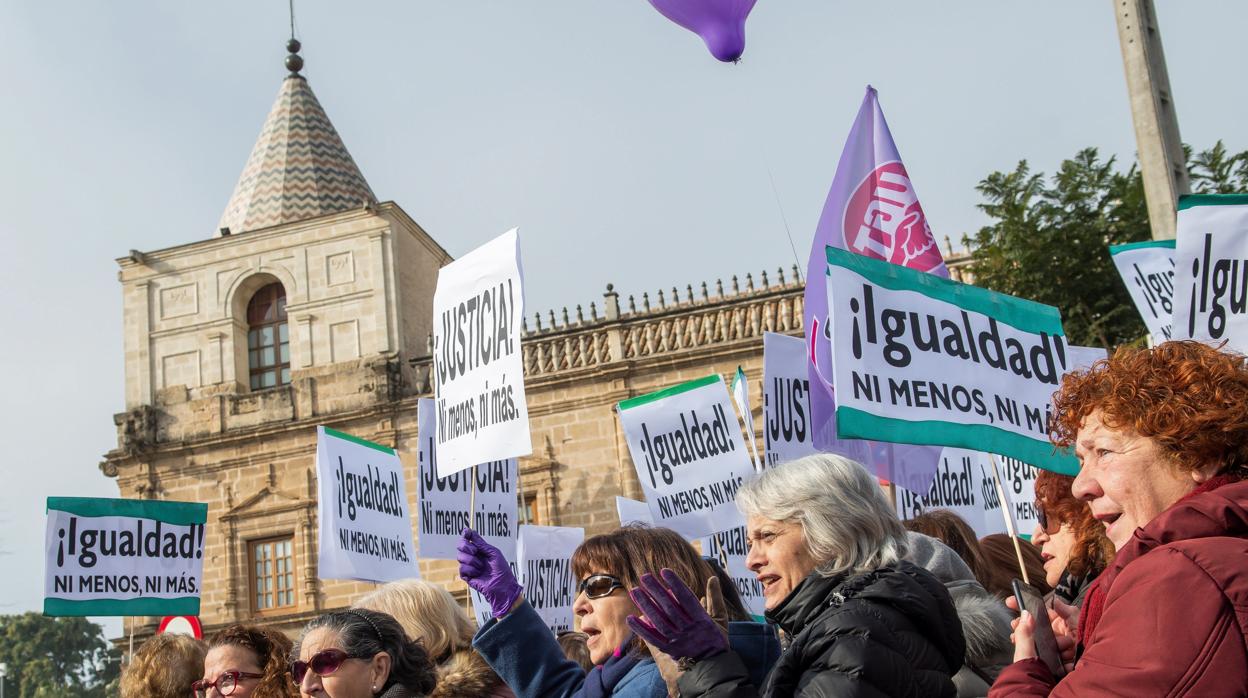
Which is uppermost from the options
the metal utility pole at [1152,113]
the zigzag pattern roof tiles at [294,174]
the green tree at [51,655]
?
the zigzag pattern roof tiles at [294,174]

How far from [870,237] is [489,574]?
12.6 feet

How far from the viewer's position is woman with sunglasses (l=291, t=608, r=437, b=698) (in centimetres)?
378

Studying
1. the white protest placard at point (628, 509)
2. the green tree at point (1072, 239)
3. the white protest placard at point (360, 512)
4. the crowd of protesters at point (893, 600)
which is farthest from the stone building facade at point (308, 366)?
the crowd of protesters at point (893, 600)

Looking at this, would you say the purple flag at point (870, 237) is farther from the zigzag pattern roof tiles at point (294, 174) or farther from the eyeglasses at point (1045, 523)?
the zigzag pattern roof tiles at point (294, 174)

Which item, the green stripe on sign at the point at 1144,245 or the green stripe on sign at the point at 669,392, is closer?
the green stripe on sign at the point at 1144,245

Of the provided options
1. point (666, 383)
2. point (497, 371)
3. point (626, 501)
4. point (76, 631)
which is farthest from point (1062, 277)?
point (76, 631)

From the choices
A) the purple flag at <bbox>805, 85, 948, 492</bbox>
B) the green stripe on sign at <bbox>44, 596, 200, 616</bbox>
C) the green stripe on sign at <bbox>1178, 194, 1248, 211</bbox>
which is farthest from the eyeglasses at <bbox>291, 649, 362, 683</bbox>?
the green stripe on sign at <bbox>44, 596, 200, 616</bbox>

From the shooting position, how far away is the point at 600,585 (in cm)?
362

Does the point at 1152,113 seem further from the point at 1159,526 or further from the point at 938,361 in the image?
the point at 1159,526

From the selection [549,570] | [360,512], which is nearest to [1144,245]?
[549,570]

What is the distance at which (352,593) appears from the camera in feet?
69.5

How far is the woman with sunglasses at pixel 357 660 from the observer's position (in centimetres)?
378

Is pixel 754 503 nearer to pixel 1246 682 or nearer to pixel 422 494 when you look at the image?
pixel 1246 682

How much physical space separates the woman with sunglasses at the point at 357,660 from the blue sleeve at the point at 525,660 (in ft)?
0.83
